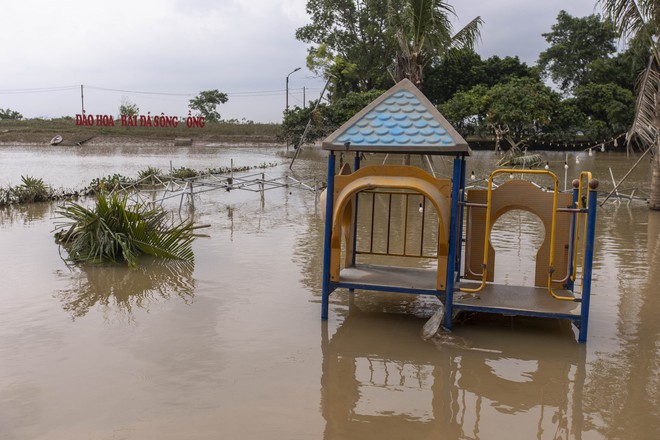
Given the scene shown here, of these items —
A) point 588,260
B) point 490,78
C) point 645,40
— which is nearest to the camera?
point 588,260

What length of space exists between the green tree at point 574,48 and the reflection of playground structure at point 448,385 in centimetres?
5066

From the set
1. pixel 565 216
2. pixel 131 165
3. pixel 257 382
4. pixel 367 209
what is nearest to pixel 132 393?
pixel 257 382

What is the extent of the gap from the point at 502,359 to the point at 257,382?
248 centimetres

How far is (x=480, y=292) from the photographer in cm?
749

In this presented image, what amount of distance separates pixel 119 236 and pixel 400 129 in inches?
213

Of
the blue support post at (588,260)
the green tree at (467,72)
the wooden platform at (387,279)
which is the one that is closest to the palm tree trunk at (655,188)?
the wooden platform at (387,279)

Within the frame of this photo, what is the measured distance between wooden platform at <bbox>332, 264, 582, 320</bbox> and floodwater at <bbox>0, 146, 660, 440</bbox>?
1.23ft

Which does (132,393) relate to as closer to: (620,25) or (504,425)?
(504,425)

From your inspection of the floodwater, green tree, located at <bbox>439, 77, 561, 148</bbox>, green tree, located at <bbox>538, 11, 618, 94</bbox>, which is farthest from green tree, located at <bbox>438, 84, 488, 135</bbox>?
the floodwater

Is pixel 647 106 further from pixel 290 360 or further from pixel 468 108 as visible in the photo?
pixel 468 108

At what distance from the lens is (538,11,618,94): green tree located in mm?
53594

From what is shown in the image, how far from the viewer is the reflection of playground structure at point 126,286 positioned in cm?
837

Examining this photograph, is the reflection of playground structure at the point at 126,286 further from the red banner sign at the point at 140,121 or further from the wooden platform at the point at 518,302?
the red banner sign at the point at 140,121

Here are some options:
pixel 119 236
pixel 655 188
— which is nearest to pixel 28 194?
pixel 119 236
